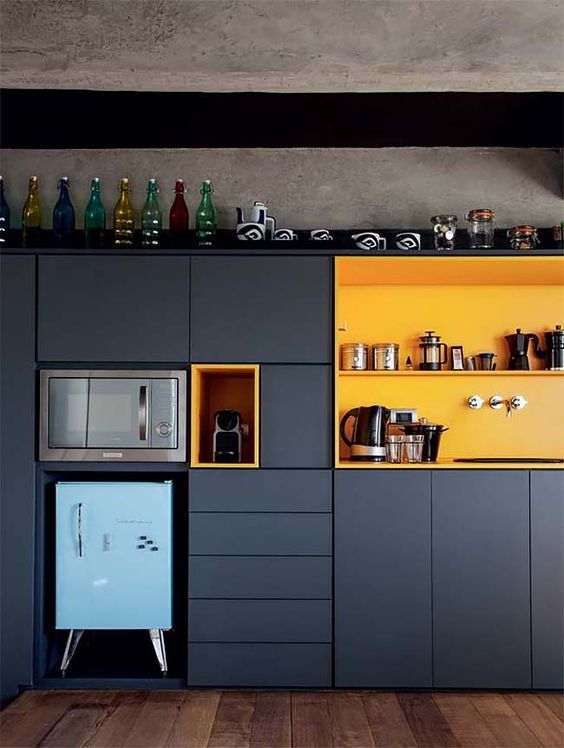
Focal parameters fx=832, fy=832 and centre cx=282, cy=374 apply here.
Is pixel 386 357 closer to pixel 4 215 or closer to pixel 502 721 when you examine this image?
pixel 502 721

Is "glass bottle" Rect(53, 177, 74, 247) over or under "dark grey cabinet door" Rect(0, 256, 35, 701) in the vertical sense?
over

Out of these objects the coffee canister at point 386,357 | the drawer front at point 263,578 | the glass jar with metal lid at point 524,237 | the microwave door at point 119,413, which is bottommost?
the drawer front at point 263,578

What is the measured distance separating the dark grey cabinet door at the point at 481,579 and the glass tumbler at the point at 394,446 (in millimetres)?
307

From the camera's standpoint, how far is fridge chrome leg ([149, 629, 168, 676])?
3.78 meters

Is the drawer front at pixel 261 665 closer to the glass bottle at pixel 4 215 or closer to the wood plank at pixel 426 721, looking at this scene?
the wood plank at pixel 426 721

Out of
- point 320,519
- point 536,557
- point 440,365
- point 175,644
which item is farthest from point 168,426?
point 536,557

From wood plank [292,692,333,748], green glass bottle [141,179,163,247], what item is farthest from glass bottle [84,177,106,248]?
wood plank [292,692,333,748]

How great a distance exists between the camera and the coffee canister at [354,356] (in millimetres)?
4238

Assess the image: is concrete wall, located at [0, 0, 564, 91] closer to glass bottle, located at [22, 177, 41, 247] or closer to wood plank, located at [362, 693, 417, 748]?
glass bottle, located at [22, 177, 41, 247]

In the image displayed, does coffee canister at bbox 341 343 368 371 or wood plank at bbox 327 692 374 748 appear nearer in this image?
wood plank at bbox 327 692 374 748

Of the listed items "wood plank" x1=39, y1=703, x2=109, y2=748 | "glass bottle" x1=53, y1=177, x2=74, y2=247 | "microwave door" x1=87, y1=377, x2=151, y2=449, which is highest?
"glass bottle" x1=53, y1=177, x2=74, y2=247

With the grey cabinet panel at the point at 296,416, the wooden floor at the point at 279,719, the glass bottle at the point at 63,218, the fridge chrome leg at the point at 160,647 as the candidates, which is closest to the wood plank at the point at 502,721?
the wooden floor at the point at 279,719

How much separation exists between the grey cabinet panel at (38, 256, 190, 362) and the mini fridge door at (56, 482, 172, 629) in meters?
0.62

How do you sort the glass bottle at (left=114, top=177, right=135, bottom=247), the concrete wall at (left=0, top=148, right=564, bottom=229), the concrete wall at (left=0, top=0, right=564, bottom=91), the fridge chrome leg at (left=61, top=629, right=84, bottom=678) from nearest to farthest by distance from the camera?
the concrete wall at (left=0, top=0, right=564, bottom=91) → the fridge chrome leg at (left=61, top=629, right=84, bottom=678) → the glass bottle at (left=114, top=177, right=135, bottom=247) → the concrete wall at (left=0, top=148, right=564, bottom=229)
